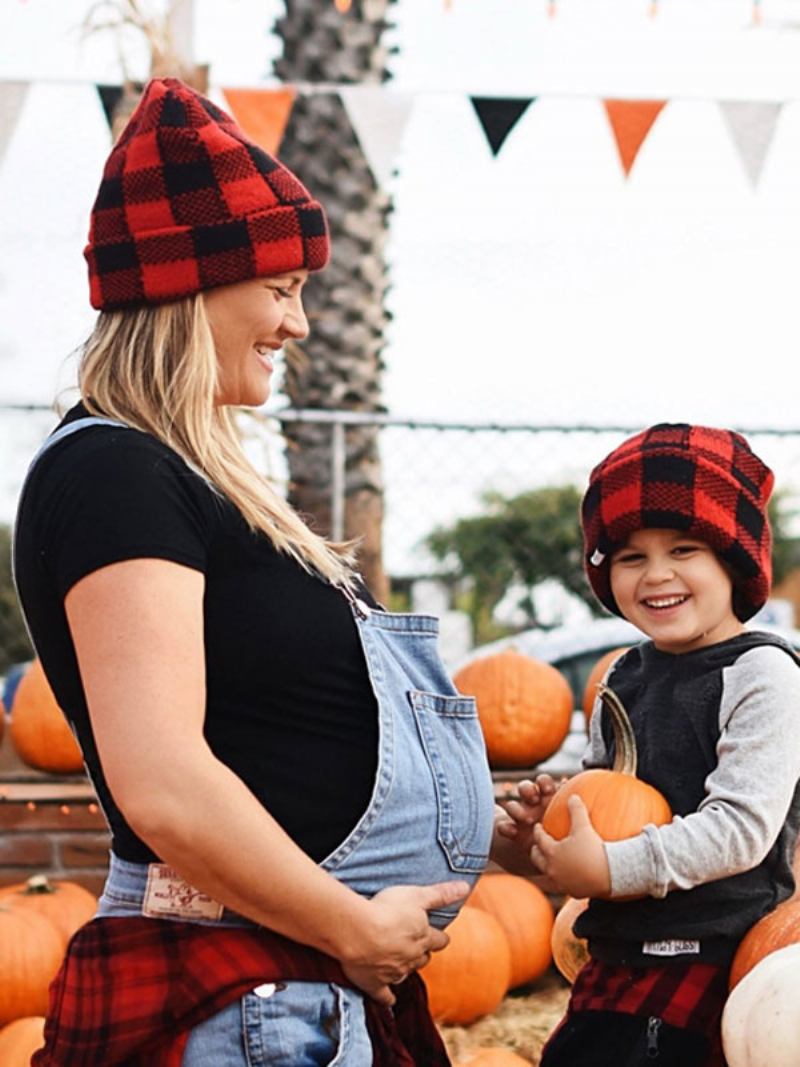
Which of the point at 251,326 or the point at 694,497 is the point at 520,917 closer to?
the point at 694,497

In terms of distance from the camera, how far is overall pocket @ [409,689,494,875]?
1.84m

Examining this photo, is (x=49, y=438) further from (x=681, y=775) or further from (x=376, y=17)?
(x=376, y=17)

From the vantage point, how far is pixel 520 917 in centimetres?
457

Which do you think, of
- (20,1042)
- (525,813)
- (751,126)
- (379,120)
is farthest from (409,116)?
(525,813)

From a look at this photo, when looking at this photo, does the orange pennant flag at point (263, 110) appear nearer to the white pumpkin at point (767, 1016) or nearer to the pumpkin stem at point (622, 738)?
the pumpkin stem at point (622, 738)

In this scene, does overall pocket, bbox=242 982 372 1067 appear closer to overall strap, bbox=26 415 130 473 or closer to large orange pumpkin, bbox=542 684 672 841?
large orange pumpkin, bbox=542 684 672 841

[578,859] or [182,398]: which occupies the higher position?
[182,398]

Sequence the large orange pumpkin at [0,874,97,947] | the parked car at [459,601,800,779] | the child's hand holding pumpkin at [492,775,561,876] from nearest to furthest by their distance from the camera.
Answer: the child's hand holding pumpkin at [492,775,561,876] → the large orange pumpkin at [0,874,97,947] → the parked car at [459,601,800,779]

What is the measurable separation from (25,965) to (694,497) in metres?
2.63

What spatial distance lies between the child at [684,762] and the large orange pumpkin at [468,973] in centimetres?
200

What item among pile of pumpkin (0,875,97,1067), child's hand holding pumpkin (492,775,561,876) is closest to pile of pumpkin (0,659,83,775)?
pile of pumpkin (0,875,97,1067)

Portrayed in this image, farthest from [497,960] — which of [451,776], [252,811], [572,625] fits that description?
[572,625]

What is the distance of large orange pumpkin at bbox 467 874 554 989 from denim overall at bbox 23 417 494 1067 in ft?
8.88

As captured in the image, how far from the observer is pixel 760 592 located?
2301 mm
